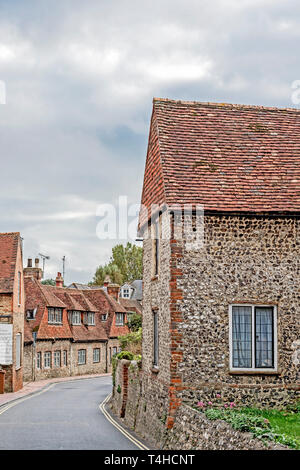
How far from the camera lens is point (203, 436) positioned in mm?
13359

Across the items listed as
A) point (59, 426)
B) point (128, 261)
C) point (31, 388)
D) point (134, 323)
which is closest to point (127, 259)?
point (128, 261)

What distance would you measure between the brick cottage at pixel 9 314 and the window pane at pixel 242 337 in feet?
71.4

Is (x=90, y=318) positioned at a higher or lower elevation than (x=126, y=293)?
lower

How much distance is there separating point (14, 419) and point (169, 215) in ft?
38.4

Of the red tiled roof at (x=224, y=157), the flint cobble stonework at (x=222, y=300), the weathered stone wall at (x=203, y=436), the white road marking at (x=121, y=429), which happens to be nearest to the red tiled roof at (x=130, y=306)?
the white road marking at (x=121, y=429)

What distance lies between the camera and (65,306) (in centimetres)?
5316

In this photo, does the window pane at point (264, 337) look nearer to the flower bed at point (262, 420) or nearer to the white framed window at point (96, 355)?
the flower bed at point (262, 420)

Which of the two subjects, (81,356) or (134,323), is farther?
(134,323)

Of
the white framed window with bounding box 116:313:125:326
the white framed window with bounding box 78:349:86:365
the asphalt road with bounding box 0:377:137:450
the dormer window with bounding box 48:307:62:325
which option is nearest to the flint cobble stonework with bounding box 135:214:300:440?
the asphalt road with bounding box 0:377:137:450

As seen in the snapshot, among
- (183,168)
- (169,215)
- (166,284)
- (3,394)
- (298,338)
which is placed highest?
(183,168)

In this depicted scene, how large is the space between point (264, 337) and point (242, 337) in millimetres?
635

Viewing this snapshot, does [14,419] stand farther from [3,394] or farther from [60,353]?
[60,353]

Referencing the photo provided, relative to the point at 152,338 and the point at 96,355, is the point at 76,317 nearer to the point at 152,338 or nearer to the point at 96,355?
the point at 96,355
